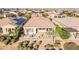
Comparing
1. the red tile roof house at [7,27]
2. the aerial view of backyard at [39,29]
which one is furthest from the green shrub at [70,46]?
the red tile roof house at [7,27]

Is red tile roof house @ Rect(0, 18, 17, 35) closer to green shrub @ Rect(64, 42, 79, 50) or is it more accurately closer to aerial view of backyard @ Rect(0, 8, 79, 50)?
aerial view of backyard @ Rect(0, 8, 79, 50)

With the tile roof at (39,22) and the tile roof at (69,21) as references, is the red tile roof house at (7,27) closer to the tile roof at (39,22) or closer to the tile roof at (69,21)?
the tile roof at (39,22)

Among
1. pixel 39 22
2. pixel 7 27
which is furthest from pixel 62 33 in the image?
pixel 7 27

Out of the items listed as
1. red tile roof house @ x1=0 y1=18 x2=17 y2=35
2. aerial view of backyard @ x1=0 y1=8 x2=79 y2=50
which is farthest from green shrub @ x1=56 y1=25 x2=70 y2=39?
red tile roof house @ x1=0 y1=18 x2=17 y2=35

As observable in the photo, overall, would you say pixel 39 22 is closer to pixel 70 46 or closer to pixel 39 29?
pixel 39 29

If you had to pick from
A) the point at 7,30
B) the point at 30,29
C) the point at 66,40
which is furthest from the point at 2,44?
the point at 66,40

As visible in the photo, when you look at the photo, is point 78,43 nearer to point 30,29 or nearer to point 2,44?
point 30,29
